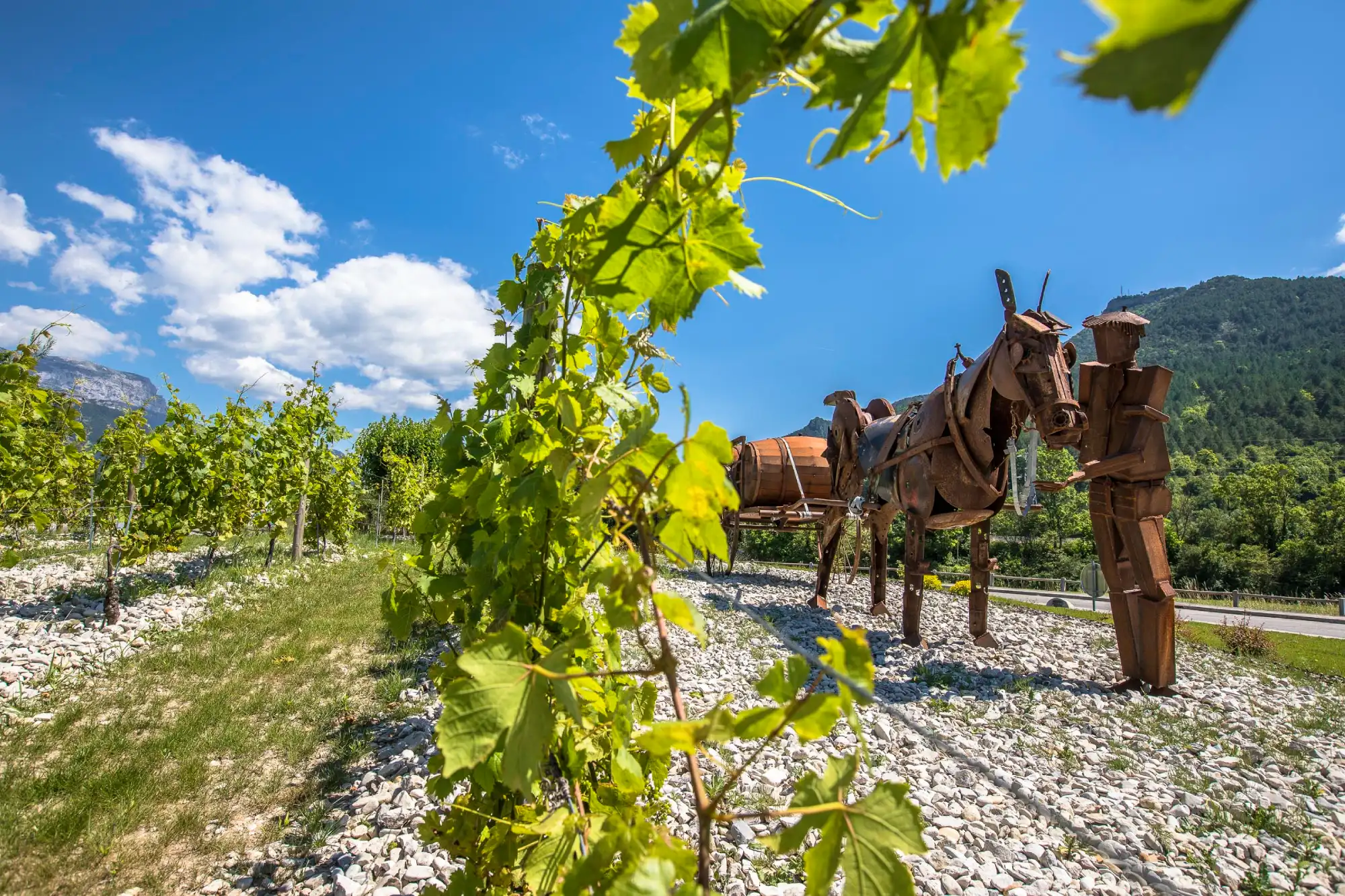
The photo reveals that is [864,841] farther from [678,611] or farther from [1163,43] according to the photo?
[1163,43]

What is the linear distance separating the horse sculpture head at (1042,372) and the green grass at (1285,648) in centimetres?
429

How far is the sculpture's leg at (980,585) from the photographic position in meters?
6.47

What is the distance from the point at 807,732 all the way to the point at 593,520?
0.41 m

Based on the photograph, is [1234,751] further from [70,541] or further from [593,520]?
[70,541]

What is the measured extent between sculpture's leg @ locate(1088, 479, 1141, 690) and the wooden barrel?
6.22 m

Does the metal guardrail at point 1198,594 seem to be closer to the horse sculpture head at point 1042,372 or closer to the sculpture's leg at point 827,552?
the sculpture's leg at point 827,552

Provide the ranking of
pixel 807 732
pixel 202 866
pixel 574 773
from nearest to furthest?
pixel 807 732, pixel 574 773, pixel 202 866

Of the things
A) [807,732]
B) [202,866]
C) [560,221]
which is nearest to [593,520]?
[807,732]

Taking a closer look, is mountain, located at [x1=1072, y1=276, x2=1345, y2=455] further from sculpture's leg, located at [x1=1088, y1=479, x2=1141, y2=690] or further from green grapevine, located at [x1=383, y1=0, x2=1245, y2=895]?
green grapevine, located at [x1=383, y1=0, x2=1245, y2=895]

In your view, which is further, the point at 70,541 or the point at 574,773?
the point at 70,541

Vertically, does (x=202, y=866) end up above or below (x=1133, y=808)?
below

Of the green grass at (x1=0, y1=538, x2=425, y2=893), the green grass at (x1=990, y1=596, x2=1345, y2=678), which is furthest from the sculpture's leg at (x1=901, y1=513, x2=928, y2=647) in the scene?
the green grass at (x1=0, y1=538, x2=425, y2=893)

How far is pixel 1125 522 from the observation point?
16.5 ft

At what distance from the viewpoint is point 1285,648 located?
26.3 feet
